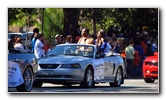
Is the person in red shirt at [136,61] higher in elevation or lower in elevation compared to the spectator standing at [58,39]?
lower

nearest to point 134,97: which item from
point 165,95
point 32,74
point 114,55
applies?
point 165,95

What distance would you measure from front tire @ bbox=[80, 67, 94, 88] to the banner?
6.15 feet

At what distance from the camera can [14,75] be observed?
18.4m

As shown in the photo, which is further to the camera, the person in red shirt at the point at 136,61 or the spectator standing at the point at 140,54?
the person in red shirt at the point at 136,61

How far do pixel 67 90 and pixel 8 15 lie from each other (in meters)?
1.92

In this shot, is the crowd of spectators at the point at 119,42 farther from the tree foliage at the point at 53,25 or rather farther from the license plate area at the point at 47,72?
the license plate area at the point at 47,72

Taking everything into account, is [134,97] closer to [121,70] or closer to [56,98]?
[56,98]

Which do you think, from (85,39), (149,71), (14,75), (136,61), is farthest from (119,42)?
(14,75)

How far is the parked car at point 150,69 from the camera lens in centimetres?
2081

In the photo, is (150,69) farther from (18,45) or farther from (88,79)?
(18,45)

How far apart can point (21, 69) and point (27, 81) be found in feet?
1.60

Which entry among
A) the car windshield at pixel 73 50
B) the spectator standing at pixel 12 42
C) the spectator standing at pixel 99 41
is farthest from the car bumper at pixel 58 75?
the spectator standing at pixel 12 42

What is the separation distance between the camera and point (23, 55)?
18.9m
